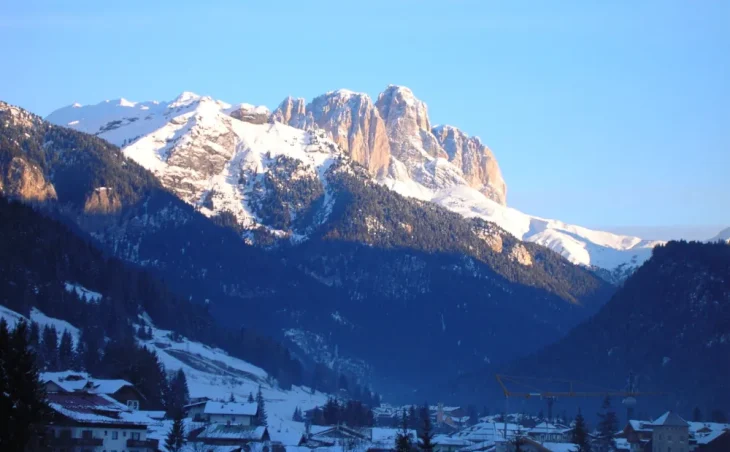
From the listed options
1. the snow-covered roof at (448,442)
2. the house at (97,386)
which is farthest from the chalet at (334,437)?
the house at (97,386)

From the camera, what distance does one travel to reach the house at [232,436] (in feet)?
493

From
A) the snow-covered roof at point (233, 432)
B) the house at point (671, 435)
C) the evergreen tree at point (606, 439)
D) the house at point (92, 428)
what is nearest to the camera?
the house at point (92, 428)

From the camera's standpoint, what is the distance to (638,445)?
16825 cm

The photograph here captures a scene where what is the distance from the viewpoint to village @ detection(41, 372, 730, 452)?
4368 inches

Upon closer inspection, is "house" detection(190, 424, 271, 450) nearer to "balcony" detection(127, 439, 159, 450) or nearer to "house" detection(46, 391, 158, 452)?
"house" detection(46, 391, 158, 452)

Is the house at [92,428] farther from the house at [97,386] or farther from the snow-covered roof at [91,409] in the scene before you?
the house at [97,386]

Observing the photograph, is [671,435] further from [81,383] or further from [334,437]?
[81,383]

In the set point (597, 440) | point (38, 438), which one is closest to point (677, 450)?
point (597, 440)

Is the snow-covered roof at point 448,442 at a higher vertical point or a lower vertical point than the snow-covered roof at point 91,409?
lower

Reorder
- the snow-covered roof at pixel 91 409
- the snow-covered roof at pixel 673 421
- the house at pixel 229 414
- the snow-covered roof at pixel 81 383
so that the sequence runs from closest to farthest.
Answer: the snow-covered roof at pixel 91 409
the snow-covered roof at pixel 81 383
the snow-covered roof at pixel 673 421
the house at pixel 229 414

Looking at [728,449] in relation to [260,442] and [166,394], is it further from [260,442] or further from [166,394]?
[166,394]

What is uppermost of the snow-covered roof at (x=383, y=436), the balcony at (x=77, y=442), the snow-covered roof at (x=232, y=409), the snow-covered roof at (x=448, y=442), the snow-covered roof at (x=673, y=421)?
the snow-covered roof at (x=232, y=409)

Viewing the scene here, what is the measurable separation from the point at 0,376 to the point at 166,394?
131608 mm

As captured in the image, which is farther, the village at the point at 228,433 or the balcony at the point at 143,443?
the balcony at the point at 143,443
